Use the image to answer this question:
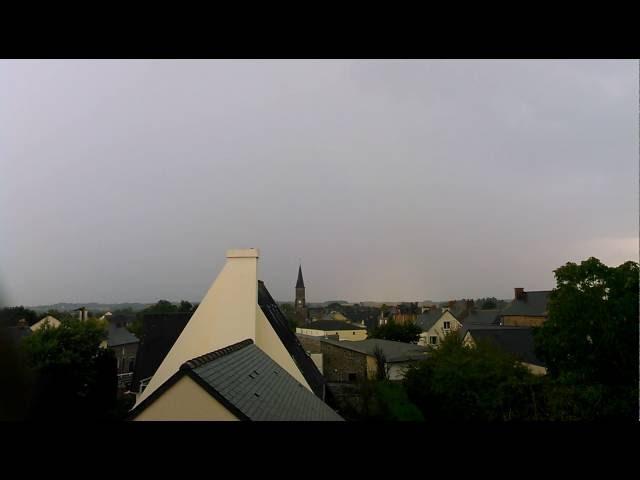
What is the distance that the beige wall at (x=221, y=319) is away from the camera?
5.11 m

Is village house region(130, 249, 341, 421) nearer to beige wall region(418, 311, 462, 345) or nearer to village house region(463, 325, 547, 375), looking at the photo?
village house region(463, 325, 547, 375)

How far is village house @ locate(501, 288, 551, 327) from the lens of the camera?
709 inches

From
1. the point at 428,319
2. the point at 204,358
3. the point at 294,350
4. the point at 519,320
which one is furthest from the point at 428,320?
the point at 204,358

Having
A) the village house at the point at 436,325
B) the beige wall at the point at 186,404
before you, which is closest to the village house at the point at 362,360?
the village house at the point at 436,325

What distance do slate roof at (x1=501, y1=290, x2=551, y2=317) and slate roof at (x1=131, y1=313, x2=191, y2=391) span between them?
1719 cm

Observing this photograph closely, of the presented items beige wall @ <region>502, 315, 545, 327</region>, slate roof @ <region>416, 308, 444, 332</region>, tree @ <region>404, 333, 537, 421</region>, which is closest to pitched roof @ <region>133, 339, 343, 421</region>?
tree @ <region>404, 333, 537, 421</region>

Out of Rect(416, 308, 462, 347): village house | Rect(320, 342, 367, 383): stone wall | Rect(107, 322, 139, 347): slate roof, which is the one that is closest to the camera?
Rect(320, 342, 367, 383): stone wall

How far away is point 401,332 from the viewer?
65.5 ft

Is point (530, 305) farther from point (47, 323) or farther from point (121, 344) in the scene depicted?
point (47, 323)

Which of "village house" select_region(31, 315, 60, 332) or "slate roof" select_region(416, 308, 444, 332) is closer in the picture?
"village house" select_region(31, 315, 60, 332)

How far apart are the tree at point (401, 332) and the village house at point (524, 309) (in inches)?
186

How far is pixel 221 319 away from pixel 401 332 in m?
16.3
